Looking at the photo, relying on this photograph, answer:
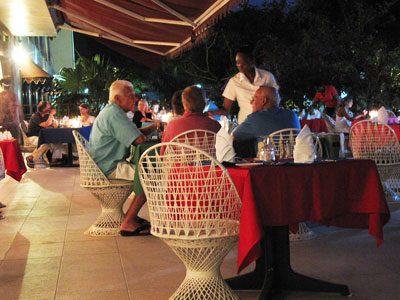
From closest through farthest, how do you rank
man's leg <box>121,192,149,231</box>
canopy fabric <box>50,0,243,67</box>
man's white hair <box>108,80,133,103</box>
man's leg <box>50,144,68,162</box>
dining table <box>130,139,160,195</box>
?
dining table <box>130,139,160,195</box> < man's leg <box>121,192,149,231</box> < man's white hair <box>108,80,133,103</box> < canopy fabric <box>50,0,243,67</box> < man's leg <box>50,144,68,162</box>

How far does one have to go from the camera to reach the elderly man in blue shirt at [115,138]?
491 cm

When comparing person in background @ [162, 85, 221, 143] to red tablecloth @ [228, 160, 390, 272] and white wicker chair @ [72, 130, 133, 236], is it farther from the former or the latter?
red tablecloth @ [228, 160, 390, 272]

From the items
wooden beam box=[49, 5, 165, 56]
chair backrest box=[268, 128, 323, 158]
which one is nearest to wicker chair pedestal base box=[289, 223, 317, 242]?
chair backrest box=[268, 128, 323, 158]

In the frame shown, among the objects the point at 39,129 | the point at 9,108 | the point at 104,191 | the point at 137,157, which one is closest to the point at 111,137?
the point at 137,157

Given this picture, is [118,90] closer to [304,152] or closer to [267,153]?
[267,153]

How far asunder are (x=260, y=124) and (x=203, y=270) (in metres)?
1.34

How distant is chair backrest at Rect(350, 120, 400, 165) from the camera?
5.23 metres

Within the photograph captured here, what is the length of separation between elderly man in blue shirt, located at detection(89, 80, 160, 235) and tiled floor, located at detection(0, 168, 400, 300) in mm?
288

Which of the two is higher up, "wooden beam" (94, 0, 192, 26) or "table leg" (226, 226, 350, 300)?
"wooden beam" (94, 0, 192, 26)

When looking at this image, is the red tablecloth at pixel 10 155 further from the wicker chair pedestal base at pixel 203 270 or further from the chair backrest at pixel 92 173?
the wicker chair pedestal base at pixel 203 270

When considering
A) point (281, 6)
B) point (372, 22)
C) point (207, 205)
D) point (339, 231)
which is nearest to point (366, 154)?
point (339, 231)

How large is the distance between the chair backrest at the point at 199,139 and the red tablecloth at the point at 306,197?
1460 millimetres

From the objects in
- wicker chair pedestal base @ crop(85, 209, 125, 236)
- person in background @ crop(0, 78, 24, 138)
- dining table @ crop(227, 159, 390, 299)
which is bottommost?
wicker chair pedestal base @ crop(85, 209, 125, 236)

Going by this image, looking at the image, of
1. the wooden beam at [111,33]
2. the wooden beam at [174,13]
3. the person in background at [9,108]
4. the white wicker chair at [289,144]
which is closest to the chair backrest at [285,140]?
the white wicker chair at [289,144]
